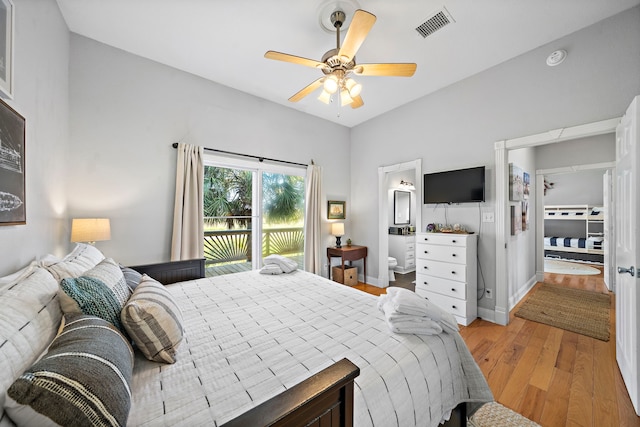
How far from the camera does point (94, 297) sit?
96cm

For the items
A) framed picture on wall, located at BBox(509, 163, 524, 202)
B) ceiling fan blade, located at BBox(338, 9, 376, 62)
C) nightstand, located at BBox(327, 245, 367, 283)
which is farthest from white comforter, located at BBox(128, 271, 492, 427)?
framed picture on wall, located at BBox(509, 163, 524, 202)

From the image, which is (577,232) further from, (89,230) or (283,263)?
(89,230)

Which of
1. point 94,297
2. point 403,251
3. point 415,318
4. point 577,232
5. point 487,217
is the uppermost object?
point 487,217

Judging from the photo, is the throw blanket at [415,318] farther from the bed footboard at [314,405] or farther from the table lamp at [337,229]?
the table lamp at [337,229]

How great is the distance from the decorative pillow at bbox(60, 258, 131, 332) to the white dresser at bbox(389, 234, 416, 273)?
483 centimetres

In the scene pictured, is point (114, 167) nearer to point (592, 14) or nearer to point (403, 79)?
point (403, 79)

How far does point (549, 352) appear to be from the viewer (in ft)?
7.15

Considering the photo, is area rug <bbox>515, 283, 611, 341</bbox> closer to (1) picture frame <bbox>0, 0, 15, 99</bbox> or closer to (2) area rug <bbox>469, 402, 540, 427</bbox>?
(2) area rug <bbox>469, 402, 540, 427</bbox>

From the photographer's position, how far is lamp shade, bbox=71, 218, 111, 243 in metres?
2.01

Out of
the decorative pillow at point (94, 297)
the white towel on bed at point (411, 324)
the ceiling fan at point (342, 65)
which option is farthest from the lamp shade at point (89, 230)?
the white towel on bed at point (411, 324)

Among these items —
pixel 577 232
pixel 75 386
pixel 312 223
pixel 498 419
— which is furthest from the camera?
pixel 577 232

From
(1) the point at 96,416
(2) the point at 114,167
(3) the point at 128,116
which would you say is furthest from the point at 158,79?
(1) the point at 96,416

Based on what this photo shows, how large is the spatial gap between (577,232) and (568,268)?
171 cm

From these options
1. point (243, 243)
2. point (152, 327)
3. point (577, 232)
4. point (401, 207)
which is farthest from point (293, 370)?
point (577, 232)
